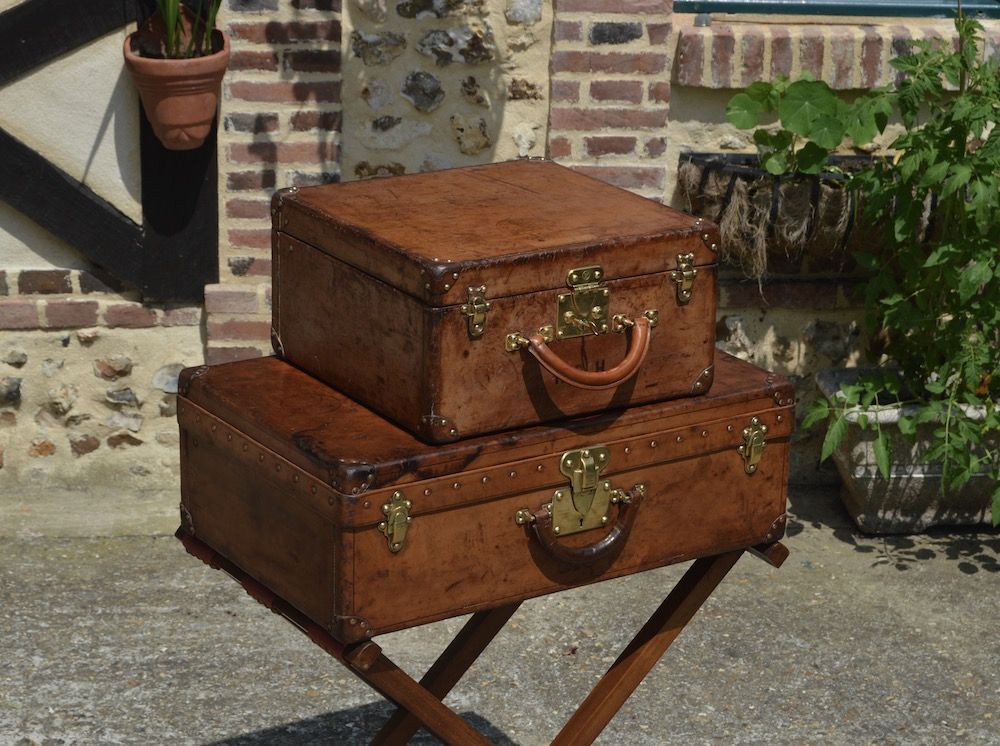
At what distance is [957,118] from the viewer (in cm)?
435

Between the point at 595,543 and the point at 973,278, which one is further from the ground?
the point at 973,278

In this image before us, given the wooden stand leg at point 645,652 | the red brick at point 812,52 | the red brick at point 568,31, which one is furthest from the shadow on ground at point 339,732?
the red brick at point 812,52

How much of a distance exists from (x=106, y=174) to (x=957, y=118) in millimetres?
2293

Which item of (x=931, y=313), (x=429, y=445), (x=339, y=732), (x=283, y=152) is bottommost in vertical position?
(x=339, y=732)

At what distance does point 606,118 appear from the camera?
4.73 metres

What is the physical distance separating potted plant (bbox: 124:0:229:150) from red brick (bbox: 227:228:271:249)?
0.28 metres

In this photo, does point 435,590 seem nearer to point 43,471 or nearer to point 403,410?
point 403,410

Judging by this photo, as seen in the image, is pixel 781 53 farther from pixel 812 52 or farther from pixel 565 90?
pixel 565 90

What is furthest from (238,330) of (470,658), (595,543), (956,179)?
(595,543)

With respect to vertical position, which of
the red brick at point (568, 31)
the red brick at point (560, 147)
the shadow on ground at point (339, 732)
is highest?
the red brick at point (568, 31)

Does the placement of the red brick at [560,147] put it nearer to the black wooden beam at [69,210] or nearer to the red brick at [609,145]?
the red brick at [609,145]

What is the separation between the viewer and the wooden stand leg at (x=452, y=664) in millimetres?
3324

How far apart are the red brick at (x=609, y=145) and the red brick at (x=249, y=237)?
0.93 m

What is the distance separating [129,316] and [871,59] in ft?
7.31
